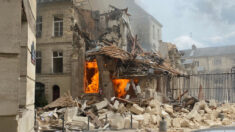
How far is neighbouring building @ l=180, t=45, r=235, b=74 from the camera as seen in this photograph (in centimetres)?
5512

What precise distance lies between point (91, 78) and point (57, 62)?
3.99 m

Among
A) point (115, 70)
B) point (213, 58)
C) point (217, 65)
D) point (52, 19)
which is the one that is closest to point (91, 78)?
point (115, 70)

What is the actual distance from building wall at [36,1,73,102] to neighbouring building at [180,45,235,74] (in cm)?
3342

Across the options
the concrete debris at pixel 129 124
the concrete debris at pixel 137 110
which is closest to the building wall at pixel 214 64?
the concrete debris at pixel 137 110

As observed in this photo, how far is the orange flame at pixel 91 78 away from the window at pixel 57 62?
2.88 m

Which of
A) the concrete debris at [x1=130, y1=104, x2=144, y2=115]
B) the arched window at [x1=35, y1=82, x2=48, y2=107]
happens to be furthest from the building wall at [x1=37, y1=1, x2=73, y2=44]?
the concrete debris at [x1=130, y1=104, x2=144, y2=115]

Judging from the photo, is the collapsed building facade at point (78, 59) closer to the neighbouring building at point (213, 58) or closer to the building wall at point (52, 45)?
the building wall at point (52, 45)

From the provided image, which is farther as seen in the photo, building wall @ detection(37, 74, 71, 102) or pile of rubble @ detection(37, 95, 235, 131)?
building wall @ detection(37, 74, 71, 102)

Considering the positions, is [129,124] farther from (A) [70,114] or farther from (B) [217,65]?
(B) [217,65]

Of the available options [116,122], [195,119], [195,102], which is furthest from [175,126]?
[195,102]

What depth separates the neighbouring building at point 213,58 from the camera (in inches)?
2170

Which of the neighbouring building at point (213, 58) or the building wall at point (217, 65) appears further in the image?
the neighbouring building at point (213, 58)

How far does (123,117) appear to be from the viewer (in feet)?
47.1

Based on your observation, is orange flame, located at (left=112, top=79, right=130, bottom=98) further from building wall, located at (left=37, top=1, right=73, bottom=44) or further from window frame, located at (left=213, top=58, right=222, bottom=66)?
window frame, located at (left=213, top=58, right=222, bottom=66)
